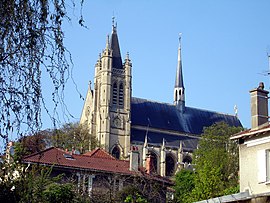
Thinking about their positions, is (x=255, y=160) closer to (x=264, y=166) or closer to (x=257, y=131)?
(x=264, y=166)

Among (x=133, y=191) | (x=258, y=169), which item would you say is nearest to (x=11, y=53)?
(x=258, y=169)

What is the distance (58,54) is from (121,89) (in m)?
98.5

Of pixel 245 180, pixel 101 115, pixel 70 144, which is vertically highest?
pixel 101 115

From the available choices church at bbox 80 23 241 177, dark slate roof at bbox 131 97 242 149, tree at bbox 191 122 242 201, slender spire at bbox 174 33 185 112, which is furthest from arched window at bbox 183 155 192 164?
tree at bbox 191 122 242 201

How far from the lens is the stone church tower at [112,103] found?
10269 cm

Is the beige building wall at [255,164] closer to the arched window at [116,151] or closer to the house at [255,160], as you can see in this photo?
the house at [255,160]

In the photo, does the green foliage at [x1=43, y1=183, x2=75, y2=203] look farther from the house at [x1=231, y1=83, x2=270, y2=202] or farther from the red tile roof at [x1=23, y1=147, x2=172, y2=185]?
the red tile roof at [x1=23, y1=147, x2=172, y2=185]

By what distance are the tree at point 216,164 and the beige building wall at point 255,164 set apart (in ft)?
60.3

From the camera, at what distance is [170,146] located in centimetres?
10838

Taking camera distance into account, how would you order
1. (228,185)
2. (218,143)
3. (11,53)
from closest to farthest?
A: (11,53) → (228,185) → (218,143)

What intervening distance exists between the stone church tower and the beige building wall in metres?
79.3

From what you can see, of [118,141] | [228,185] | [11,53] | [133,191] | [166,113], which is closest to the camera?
[11,53]

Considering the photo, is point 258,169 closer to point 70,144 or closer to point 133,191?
point 133,191

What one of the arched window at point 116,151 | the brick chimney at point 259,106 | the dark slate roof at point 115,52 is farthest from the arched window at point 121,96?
the brick chimney at point 259,106
